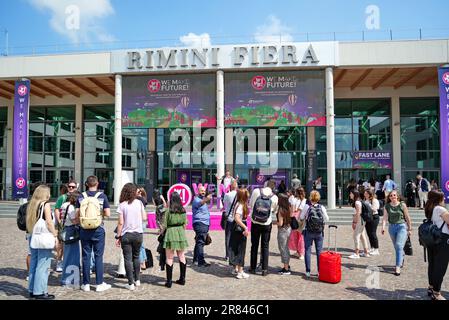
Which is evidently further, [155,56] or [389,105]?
[389,105]

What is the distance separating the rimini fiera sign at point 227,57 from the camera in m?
15.2

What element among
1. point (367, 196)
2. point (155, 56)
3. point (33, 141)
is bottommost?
point (367, 196)

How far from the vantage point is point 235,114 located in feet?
52.1

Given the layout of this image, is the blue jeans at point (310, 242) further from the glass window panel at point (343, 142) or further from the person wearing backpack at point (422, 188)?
the glass window panel at point (343, 142)

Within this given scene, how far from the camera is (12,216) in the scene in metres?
15.5

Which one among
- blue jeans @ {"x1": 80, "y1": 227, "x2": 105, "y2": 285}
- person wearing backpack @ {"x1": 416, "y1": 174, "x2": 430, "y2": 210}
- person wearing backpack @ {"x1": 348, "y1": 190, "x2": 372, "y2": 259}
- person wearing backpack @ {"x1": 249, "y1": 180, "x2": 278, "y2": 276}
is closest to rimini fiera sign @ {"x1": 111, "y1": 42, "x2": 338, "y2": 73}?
person wearing backpack @ {"x1": 416, "y1": 174, "x2": 430, "y2": 210}

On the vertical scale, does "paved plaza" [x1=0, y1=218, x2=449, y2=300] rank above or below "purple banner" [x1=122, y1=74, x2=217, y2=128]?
below

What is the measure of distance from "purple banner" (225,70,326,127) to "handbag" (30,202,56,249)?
11930 mm

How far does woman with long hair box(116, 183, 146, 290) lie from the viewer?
496 centimetres

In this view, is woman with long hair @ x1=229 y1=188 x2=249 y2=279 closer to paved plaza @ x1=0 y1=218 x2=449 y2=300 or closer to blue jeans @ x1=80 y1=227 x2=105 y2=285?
paved plaza @ x1=0 y1=218 x2=449 y2=300

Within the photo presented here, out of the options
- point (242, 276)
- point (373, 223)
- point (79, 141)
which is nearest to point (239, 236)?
point (242, 276)

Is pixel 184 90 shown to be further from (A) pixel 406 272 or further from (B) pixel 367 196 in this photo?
(A) pixel 406 272
